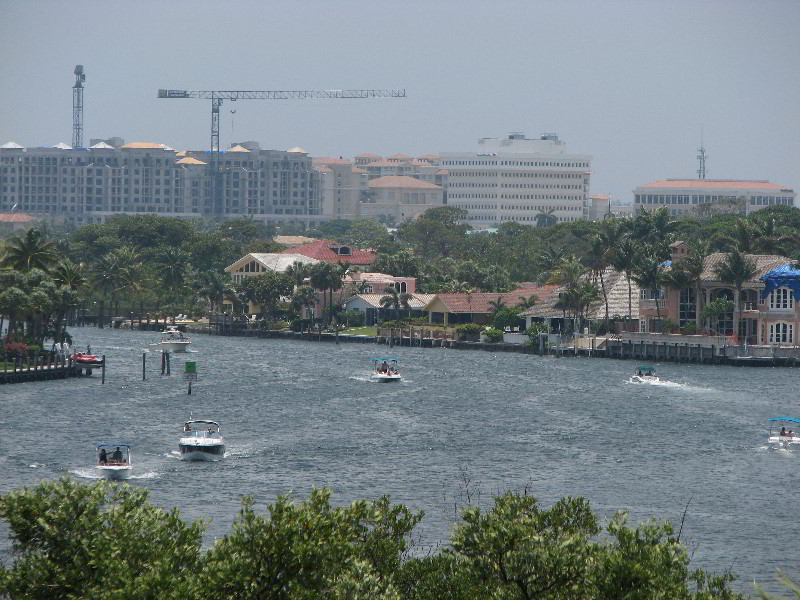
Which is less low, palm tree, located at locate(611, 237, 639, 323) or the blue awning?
palm tree, located at locate(611, 237, 639, 323)

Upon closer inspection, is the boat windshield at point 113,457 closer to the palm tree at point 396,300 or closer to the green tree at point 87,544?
the green tree at point 87,544

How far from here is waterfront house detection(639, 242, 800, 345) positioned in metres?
147

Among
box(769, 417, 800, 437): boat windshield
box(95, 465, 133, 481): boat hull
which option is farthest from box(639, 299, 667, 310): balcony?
box(95, 465, 133, 481): boat hull

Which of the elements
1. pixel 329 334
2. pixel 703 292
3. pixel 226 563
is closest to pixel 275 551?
pixel 226 563

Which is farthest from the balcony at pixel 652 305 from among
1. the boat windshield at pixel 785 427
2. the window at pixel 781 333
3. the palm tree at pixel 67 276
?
the boat windshield at pixel 785 427

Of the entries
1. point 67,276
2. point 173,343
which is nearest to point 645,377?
point 67,276

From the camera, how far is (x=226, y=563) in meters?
34.6

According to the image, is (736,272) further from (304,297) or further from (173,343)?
(304,297)

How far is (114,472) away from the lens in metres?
73.6

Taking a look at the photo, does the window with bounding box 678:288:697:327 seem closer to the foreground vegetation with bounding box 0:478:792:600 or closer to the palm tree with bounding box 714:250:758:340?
the palm tree with bounding box 714:250:758:340

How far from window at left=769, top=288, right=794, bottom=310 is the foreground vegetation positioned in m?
110

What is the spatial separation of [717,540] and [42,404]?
55001 millimetres

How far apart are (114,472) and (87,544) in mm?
36537

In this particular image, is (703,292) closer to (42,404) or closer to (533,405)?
(533,405)
